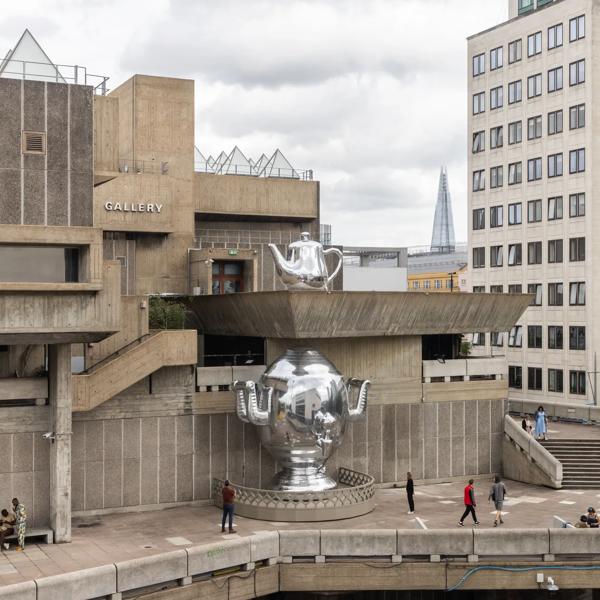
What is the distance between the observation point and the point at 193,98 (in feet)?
138

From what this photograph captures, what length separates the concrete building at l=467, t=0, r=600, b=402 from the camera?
56156 millimetres

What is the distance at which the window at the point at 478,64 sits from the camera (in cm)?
6412

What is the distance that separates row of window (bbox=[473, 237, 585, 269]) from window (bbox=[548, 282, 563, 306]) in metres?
1.52

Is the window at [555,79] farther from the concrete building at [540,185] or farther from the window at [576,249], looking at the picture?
the window at [576,249]

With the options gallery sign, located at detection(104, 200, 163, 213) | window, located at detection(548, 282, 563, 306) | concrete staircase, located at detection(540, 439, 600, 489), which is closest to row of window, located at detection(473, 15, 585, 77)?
window, located at detection(548, 282, 563, 306)

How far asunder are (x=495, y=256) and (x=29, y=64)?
138 feet

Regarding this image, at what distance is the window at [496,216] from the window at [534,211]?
106 inches

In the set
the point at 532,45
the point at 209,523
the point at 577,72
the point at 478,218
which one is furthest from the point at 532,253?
the point at 209,523

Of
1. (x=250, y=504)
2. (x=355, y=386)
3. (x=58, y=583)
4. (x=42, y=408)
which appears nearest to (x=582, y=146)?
A: (x=355, y=386)

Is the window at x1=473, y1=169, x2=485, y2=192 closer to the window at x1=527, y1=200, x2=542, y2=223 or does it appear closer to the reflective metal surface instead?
the window at x1=527, y1=200, x2=542, y2=223

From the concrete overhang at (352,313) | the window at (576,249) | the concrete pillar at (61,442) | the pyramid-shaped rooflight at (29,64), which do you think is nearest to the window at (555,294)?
the window at (576,249)

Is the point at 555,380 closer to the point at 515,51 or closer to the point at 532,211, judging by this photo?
the point at 532,211

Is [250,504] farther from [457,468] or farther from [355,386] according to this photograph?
[457,468]

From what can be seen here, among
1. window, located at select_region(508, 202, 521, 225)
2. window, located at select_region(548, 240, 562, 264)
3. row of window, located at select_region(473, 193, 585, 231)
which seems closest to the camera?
row of window, located at select_region(473, 193, 585, 231)
